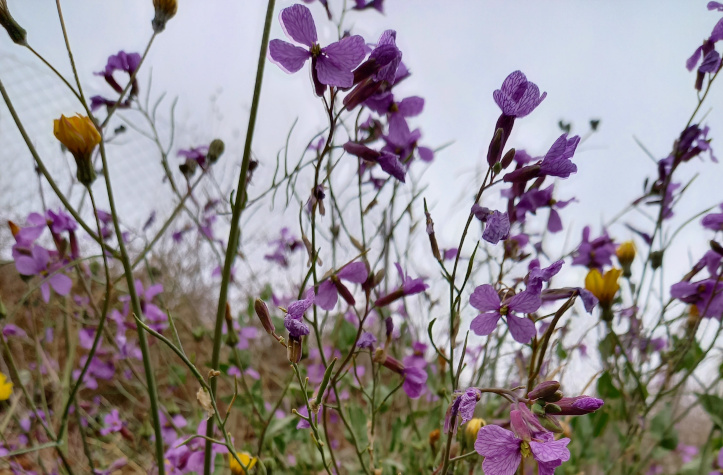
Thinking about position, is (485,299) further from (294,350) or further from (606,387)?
(606,387)

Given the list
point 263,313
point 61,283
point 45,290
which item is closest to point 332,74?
point 263,313

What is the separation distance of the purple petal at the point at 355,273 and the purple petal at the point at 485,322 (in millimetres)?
167

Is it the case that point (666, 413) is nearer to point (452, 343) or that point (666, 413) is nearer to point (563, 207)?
point (563, 207)

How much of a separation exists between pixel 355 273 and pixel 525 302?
0.23m

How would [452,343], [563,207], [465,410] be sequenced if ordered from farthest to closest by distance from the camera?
[563,207] → [452,343] → [465,410]

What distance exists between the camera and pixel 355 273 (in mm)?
678

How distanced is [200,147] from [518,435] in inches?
35.8

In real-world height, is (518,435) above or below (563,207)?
below

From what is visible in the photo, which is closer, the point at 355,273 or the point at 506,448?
the point at 506,448

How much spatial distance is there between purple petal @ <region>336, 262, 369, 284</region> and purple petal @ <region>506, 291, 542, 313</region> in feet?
0.67

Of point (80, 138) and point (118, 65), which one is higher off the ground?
point (118, 65)

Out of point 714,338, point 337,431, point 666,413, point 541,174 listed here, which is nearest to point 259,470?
point 541,174

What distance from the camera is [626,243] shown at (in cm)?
101

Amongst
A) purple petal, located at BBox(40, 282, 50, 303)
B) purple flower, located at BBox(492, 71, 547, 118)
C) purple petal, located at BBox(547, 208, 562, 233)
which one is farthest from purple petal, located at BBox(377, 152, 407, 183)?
purple petal, located at BBox(40, 282, 50, 303)
